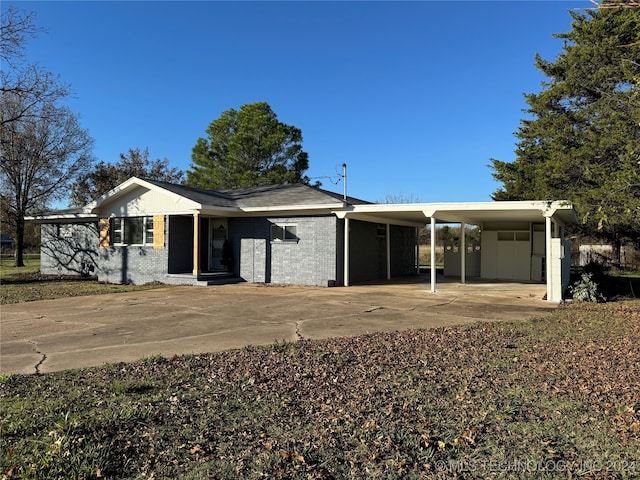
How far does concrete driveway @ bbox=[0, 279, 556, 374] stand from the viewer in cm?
656

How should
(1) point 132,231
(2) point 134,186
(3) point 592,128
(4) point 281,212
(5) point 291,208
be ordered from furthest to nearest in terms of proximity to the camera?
(1) point 132,231 → (2) point 134,186 → (4) point 281,212 → (5) point 291,208 → (3) point 592,128

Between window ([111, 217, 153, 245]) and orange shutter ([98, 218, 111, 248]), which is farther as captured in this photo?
orange shutter ([98, 218, 111, 248])

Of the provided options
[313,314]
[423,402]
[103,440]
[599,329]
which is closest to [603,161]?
[599,329]

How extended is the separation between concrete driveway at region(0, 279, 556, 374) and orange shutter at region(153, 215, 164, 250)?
295 cm

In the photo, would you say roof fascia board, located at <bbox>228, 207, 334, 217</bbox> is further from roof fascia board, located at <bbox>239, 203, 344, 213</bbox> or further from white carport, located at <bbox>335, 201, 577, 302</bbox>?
white carport, located at <bbox>335, 201, 577, 302</bbox>

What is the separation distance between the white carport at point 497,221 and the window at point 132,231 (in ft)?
24.8

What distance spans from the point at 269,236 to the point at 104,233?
712 cm

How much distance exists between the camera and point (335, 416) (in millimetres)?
3846

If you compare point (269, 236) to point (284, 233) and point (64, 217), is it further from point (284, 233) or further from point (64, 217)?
point (64, 217)

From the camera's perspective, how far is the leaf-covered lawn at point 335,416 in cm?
301

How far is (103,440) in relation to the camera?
338 cm

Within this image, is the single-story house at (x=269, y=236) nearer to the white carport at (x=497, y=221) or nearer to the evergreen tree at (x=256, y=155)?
the white carport at (x=497, y=221)

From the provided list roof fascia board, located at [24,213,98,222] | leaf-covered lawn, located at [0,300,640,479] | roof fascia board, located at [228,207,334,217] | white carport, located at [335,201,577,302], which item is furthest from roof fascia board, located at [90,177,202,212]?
leaf-covered lawn, located at [0,300,640,479]

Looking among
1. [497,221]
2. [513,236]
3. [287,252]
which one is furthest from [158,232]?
[513,236]
